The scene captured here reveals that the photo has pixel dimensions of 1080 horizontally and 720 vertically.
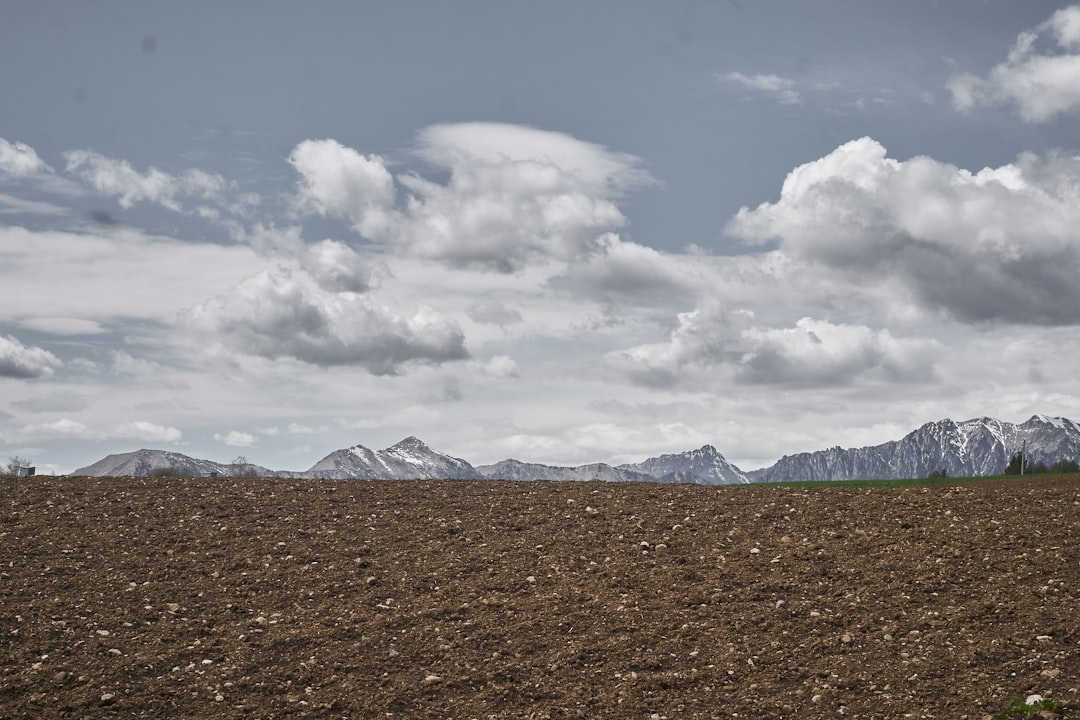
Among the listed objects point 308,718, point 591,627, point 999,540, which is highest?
point 999,540

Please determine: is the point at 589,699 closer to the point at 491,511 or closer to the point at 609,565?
the point at 609,565

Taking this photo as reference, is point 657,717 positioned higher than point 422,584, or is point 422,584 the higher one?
point 422,584

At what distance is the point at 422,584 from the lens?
13406 millimetres

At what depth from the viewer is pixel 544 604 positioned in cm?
1268

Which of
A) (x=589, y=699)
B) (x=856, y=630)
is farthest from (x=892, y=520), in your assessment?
(x=589, y=699)

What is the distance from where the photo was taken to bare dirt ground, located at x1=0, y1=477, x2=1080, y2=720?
1075cm

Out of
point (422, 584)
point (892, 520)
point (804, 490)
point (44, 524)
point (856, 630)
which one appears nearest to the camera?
point (856, 630)

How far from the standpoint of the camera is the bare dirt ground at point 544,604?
10.8 metres

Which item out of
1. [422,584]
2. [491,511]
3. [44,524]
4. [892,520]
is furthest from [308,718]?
[892,520]

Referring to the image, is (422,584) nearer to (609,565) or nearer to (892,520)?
(609,565)

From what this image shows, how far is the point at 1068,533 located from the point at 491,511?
892 centimetres

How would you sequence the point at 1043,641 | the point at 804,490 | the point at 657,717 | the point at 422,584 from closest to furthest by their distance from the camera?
the point at 657,717 < the point at 1043,641 < the point at 422,584 < the point at 804,490

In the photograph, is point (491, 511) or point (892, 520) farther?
point (491, 511)

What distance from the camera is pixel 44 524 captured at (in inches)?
631
